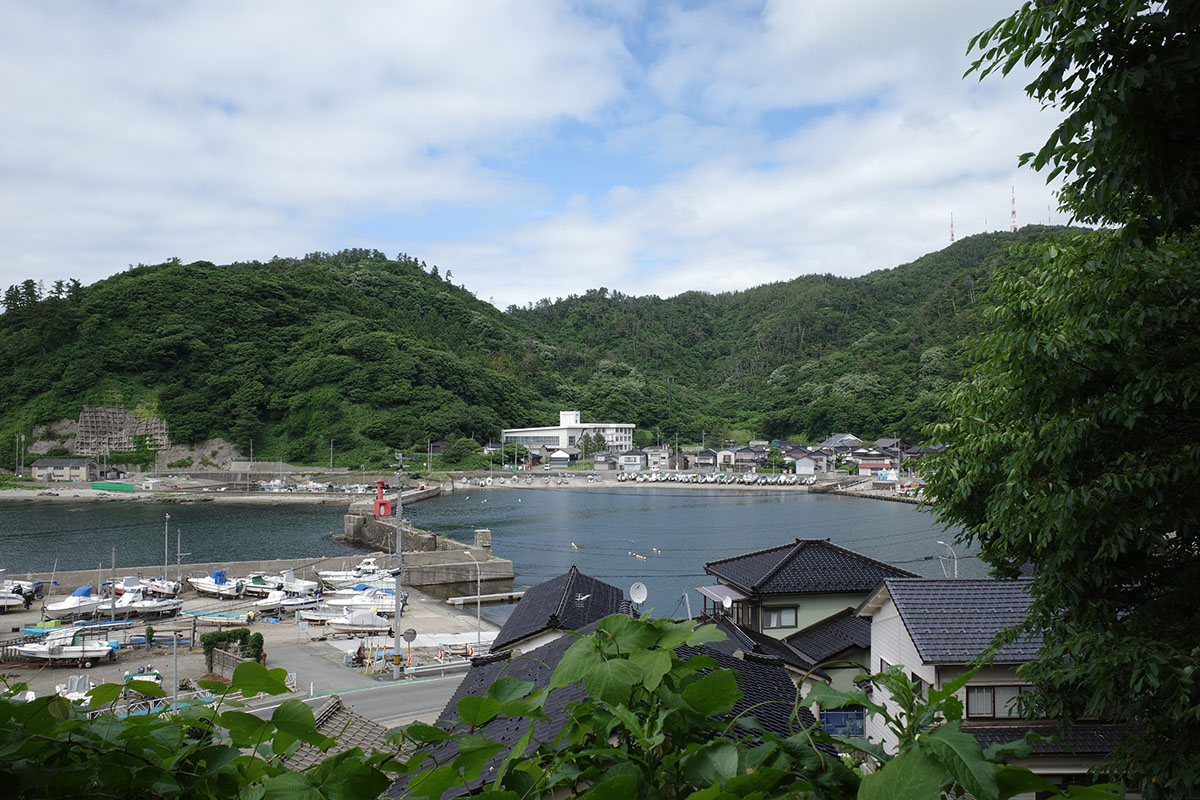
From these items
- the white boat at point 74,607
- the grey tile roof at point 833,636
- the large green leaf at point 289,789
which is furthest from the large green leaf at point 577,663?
the white boat at point 74,607

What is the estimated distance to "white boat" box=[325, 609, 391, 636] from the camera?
18.9m

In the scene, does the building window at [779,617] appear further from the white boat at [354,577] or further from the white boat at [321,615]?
the white boat at [354,577]

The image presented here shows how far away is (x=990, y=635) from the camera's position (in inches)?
305

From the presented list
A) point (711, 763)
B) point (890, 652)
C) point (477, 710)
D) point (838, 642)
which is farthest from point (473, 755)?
point (838, 642)

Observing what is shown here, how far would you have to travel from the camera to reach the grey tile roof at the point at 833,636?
1078 centimetres

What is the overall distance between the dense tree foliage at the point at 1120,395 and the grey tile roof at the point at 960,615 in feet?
10.0

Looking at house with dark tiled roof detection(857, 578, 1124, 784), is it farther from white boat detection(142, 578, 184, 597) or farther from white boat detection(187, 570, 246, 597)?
white boat detection(142, 578, 184, 597)

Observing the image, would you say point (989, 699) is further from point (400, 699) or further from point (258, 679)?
point (400, 699)

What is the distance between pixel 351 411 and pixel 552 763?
69985mm

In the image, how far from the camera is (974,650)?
7.59 meters

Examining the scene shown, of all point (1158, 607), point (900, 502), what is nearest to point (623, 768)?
point (1158, 607)

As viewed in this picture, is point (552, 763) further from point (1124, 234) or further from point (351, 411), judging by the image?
point (351, 411)

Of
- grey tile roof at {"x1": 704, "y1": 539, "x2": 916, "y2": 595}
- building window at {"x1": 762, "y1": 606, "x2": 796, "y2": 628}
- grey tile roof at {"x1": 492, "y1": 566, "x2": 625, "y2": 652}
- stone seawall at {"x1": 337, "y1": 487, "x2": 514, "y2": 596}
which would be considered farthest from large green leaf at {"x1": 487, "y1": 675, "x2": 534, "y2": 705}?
stone seawall at {"x1": 337, "y1": 487, "x2": 514, "y2": 596}

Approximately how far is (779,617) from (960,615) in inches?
157
